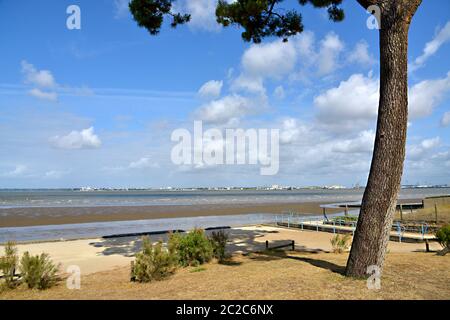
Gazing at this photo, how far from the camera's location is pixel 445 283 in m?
6.27

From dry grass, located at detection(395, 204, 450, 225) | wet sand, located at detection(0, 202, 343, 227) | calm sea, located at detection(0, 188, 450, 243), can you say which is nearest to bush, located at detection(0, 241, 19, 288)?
calm sea, located at detection(0, 188, 450, 243)

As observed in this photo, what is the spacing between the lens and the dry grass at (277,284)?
5652 mm

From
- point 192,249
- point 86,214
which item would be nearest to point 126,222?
point 86,214

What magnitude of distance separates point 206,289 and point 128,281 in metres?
2.55

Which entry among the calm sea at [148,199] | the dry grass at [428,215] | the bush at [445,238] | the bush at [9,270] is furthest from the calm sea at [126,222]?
the bush at [445,238]

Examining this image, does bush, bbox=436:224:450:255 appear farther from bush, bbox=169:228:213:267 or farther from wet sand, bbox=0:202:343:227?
wet sand, bbox=0:202:343:227

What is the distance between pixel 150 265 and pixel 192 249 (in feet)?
7.22

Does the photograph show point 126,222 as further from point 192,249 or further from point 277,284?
point 277,284

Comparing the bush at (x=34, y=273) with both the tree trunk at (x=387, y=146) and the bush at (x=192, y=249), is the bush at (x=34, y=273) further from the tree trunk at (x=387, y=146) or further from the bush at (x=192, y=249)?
the tree trunk at (x=387, y=146)

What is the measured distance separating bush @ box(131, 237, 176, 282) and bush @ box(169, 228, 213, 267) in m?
1.39

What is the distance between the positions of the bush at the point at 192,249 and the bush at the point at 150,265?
1.39 metres

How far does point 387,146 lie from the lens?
6.61 meters

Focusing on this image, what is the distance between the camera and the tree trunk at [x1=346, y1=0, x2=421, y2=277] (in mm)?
6539
